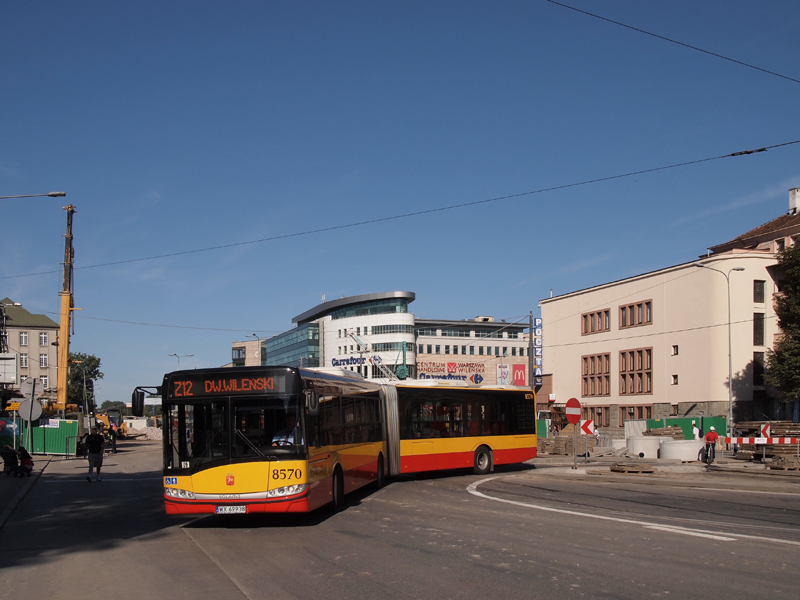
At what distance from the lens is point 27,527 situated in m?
13.7

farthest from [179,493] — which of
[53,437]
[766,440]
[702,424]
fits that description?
[702,424]

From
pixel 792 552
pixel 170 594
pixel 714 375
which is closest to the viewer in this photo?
pixel 170 594

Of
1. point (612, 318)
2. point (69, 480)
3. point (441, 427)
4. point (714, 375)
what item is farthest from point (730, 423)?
point (69, 480)

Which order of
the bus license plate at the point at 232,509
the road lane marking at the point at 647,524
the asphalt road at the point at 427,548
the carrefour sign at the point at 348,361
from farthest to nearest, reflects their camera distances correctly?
1. the carrefour sign at the point at 348,361
2. the bus license plate at the point at 232,509
3. the road lane marking at the point at 647,524
4. the asphalt road at the point at 427,548

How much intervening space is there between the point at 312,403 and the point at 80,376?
13525 centimetres

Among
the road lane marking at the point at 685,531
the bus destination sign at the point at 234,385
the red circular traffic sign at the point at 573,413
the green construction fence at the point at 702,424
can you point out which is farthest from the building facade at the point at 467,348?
the road lane marking at the point at 685,531

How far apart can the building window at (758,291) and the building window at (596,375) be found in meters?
11.9

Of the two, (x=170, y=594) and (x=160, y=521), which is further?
(x=160, y=521)

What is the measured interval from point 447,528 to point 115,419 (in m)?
46.5

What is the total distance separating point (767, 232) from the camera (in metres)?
61.4

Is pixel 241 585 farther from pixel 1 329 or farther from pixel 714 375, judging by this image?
pixel 1 329

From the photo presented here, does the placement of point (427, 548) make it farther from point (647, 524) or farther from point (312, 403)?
point (647, 524)

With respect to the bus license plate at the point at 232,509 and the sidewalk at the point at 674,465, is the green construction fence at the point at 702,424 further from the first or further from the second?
the bus license plate at the point at 232,509

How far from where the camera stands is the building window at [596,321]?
199ft
